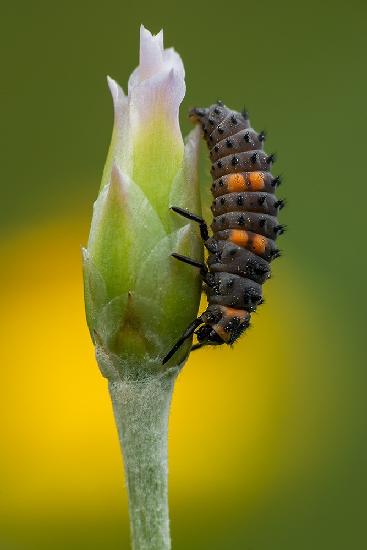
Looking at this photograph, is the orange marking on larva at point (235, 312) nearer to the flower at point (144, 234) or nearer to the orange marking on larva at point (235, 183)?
the flower at point (144, 234)

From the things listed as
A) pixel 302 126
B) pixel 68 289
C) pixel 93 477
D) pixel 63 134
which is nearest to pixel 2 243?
pixel 68 289

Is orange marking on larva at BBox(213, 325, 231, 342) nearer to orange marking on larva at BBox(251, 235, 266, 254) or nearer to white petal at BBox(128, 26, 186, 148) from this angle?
orange marking on larva at BBox(251, 235, 266, 254)

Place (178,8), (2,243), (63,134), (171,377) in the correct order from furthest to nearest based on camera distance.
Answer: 1. (178,8)
2. (63,134)
3. (2,243)
4. (171,377)

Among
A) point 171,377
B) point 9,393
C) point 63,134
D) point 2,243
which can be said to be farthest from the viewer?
point 63,134

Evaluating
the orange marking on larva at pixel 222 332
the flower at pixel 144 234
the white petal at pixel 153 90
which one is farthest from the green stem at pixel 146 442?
the white petal at pixel 153 90

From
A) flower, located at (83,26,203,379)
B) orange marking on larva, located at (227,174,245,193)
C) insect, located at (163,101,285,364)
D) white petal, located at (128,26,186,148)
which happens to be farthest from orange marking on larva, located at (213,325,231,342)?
white petal, located at (128,26,186,148)

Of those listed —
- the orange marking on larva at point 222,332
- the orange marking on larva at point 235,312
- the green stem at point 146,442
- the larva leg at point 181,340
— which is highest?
the orange marking on larva at point 235,312

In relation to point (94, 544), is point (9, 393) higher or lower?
higher

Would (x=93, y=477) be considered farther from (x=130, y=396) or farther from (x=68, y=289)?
(x=130, y=396)
